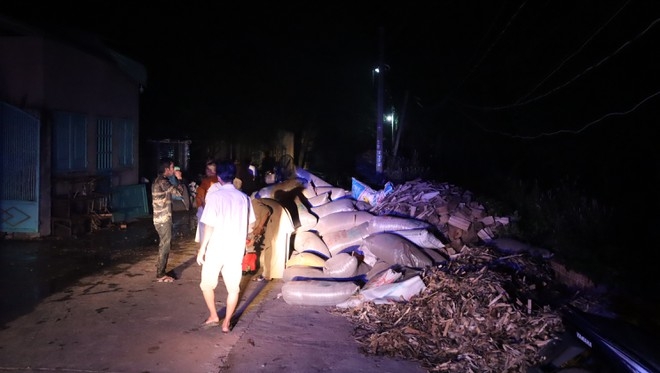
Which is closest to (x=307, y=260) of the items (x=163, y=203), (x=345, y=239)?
(x=345, y=239)

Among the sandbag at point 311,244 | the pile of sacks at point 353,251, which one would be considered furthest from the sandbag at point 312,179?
the sandbag at point 311,244

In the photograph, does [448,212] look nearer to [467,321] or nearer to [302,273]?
[302,273]

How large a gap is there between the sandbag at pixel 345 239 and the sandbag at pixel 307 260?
0.55 m

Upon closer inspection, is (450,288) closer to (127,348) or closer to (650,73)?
(127,348)

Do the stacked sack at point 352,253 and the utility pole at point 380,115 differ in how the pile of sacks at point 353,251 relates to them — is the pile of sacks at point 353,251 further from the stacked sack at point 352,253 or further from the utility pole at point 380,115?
Answer: the utility pole at point 380,115

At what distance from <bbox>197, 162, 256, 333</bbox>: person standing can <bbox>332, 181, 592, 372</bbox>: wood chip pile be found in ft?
4.64

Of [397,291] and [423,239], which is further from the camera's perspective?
[423,239]

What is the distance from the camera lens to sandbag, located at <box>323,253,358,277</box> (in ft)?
22.2

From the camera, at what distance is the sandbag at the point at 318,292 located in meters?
6.10

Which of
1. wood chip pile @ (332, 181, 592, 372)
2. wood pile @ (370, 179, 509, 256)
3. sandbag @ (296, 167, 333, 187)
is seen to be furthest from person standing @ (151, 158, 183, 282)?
sandbag @ (296, 167, 333, 187)

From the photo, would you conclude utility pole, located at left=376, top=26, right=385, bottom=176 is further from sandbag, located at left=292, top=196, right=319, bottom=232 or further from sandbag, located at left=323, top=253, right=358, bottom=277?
sandbag, located at left=323, top=253, right=358, bottom=277

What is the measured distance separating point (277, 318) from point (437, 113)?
22.3 meters

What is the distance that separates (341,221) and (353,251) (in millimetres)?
1044

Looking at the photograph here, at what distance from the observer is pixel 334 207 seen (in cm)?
911
